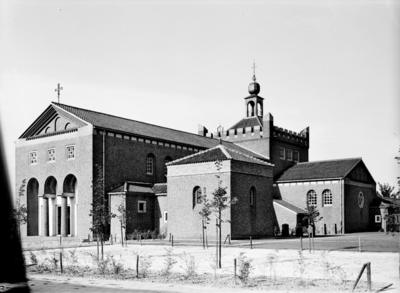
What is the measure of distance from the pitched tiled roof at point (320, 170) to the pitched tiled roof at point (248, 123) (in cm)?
772

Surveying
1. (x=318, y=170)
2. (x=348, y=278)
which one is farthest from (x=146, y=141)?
(x=348, y=278)

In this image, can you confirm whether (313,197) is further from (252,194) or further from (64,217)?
(64,217)

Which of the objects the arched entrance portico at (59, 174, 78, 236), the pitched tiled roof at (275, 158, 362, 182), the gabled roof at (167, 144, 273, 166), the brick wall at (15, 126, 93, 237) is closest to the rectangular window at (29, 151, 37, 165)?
the brick wall at (15, 126, 93, 237)

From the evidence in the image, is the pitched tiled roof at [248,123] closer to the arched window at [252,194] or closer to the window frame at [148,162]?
the window frame at [148,162]

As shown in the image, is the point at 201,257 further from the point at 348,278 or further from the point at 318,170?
the point at 318,170

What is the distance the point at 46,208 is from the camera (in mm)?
44625

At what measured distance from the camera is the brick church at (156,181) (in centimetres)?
3922

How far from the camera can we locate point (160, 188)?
43719 mm

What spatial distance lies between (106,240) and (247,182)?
12268 mm

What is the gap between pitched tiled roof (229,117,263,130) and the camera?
61931 mm

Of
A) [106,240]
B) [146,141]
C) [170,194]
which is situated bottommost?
[106,240]

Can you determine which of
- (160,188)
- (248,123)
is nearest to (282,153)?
(248,123)

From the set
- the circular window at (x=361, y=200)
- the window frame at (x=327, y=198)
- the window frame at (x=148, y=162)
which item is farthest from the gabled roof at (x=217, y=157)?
the circular window at (x=361, y=200)

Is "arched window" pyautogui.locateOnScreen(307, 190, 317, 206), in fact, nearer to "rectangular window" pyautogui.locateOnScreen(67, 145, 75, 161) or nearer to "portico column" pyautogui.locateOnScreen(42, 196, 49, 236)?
"rectangular window" pyautogui.locateOnScreen(67, 145, 75, 161)
